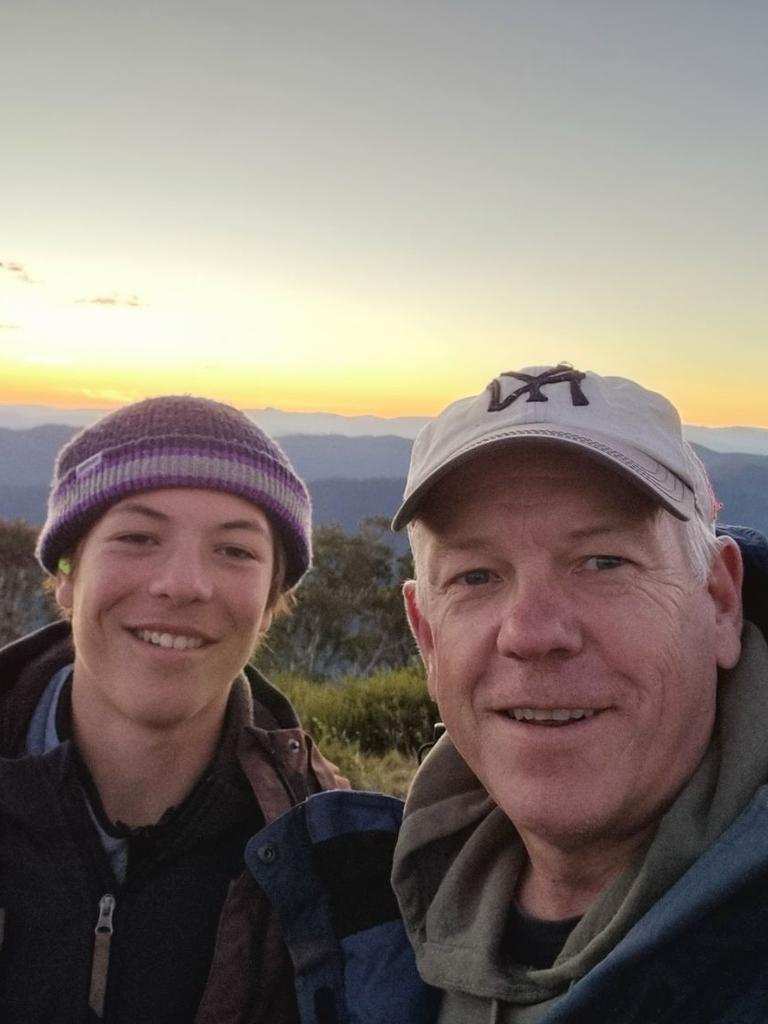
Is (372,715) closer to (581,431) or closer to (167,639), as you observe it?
(167,639)

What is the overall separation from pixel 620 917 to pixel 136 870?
1278mm

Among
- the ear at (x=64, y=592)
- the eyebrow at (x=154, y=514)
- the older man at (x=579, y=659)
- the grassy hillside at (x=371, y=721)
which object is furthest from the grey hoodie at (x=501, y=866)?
the grassy hillside at (x=371, y=721)

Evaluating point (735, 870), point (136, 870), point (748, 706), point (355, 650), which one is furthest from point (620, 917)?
point (355, 650)

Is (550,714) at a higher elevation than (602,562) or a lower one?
lower

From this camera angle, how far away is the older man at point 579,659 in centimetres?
161

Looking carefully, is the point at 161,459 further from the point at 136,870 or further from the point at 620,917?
the point at 620,917

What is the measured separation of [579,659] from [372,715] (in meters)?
6.22

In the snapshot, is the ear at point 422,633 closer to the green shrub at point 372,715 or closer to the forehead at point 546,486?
the forehead at point 546,486

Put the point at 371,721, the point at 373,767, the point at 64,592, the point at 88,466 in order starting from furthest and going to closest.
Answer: the point at 371,721 < the point at 373,767 < the point at 64,592 < the point at 88,466

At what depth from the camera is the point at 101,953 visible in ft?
6.97

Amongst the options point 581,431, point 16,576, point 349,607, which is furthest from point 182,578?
point 16,576

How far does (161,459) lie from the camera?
240cm

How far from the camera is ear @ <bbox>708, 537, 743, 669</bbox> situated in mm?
1723

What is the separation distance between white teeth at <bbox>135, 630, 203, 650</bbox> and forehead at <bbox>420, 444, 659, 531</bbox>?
973mm
